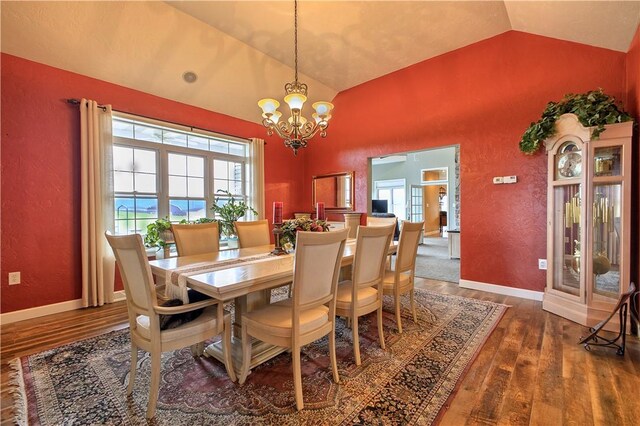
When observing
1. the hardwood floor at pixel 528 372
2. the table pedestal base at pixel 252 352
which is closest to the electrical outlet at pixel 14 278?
the hardwood floor at pixel 528 372

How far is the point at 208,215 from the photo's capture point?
4.55 meters

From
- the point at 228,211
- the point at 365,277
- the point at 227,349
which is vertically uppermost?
the point at 228,211

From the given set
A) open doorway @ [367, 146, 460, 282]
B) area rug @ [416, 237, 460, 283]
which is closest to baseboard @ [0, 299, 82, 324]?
area rug @ [416, 237, 460, 283]

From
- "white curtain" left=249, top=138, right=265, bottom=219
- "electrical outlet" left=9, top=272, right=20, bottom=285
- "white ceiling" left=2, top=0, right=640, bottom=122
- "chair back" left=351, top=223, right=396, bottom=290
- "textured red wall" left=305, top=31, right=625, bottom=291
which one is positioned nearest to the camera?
"chair back" left=351, top=223, right=396, bottom=290

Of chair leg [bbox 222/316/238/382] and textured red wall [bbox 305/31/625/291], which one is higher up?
textured red wall [bbox 305/31/625/291]

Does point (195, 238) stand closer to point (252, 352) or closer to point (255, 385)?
point (252, 352)

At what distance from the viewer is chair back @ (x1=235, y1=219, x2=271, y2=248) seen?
305cm

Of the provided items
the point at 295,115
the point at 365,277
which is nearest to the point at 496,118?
the point at 295,115

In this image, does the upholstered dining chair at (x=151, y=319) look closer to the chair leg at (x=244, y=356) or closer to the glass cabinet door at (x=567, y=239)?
the chair leg at (x=244, y=356)

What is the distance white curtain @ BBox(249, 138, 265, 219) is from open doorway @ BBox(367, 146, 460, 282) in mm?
4150

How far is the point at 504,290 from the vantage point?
3.60 m

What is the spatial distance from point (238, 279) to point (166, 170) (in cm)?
312

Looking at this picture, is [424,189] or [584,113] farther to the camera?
[424,189]

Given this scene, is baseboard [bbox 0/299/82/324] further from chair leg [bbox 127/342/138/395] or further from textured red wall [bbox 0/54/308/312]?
chair leg [bbox 127/342/138/395]
